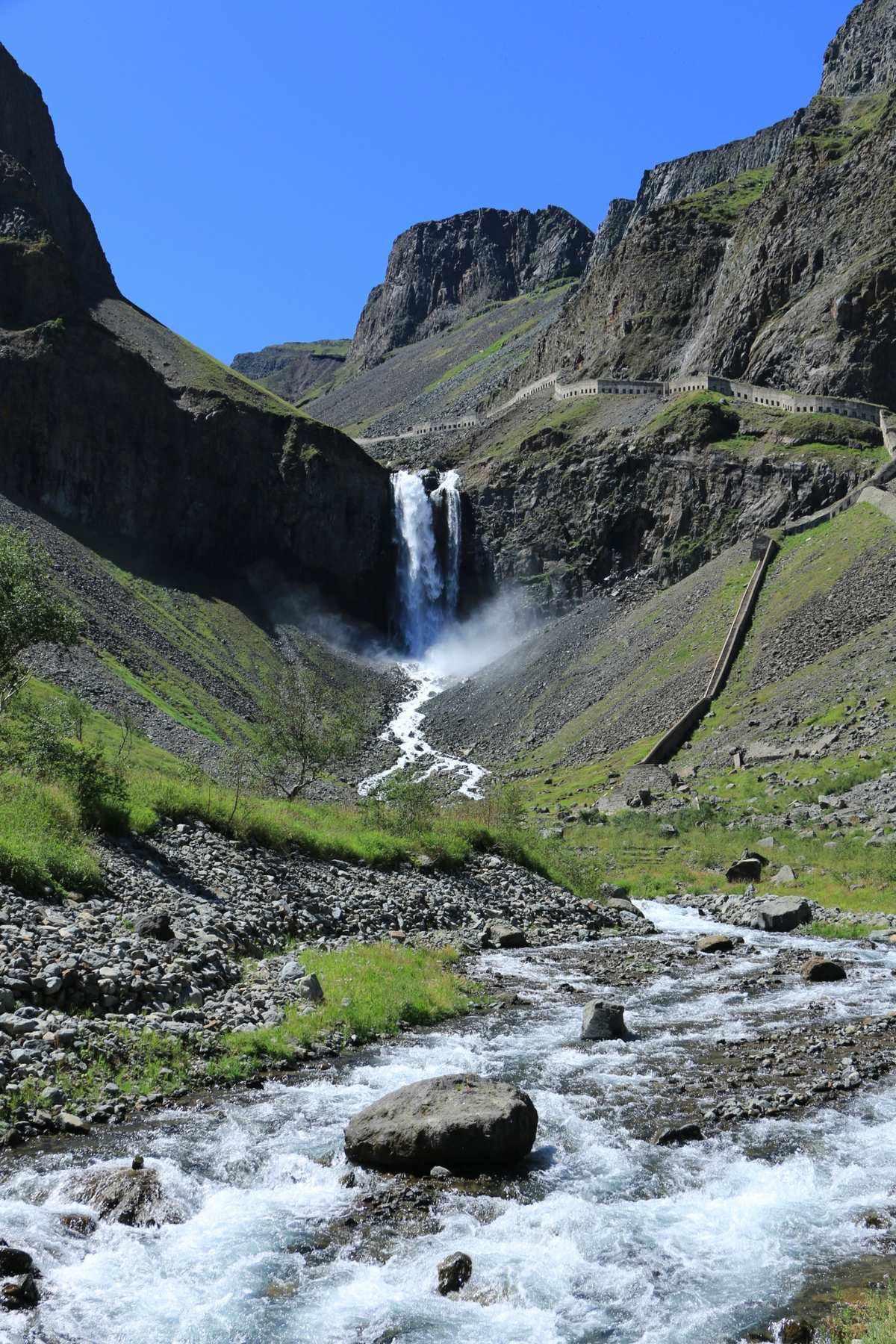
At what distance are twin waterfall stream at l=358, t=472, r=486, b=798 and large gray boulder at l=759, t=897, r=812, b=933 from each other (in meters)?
59.5

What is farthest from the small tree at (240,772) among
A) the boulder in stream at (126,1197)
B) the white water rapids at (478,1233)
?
the boulder in stream at (126,1197)

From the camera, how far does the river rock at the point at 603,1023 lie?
1738 centimetres

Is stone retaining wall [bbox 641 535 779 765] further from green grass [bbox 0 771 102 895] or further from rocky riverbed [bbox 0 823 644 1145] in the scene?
green grass [bbox 0 771 102 895]

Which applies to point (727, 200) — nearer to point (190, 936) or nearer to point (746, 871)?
point (746, 871)

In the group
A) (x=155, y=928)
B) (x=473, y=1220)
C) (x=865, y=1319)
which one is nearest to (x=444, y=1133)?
(x=473, y=1220)

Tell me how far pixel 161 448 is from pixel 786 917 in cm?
8795

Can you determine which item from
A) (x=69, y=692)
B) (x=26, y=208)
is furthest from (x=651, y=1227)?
(x=26, y=208)

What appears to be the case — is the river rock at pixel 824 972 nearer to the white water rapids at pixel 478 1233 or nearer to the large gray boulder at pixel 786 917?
the large gray boulder at pixel 786 917

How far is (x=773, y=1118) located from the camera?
1321 centimetres

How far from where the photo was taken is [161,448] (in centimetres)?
10156

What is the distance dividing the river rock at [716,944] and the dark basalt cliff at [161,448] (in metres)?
79.5

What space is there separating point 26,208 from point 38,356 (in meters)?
33.8

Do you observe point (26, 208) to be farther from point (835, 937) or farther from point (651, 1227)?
A: point (651, 1227)

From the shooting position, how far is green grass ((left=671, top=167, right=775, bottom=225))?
13362 cm
